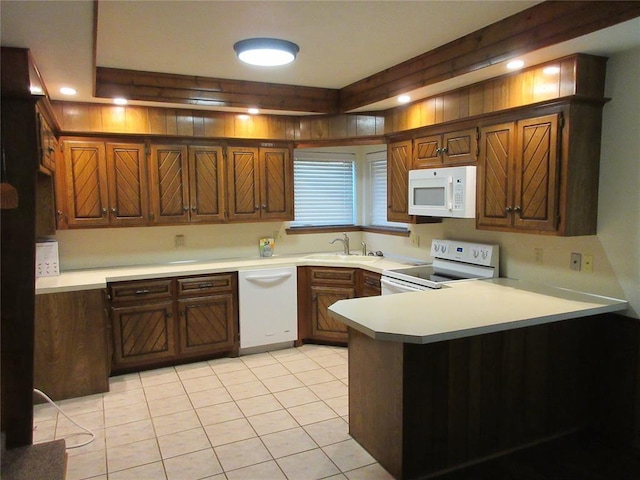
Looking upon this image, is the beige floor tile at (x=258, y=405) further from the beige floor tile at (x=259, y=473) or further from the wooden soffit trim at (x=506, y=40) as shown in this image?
the wooden soffit trim at (x=506, y=40)

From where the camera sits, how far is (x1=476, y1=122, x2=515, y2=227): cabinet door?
10.0ft

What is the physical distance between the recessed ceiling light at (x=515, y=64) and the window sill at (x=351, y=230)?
2030mm

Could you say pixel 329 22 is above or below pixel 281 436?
above

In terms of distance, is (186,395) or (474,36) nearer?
(474,36)

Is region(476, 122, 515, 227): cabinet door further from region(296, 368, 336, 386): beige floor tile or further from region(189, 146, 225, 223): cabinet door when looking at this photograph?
region(189, 146, 225, 223): cabinet door

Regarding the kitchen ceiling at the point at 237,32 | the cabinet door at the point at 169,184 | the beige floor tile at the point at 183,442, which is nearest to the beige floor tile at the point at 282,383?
the beige floor tile at the point at 183,442

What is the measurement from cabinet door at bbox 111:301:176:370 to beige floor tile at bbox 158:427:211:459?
46.0 inches

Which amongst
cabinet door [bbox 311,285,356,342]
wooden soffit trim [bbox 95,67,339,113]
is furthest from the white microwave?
wooden soffit trim [bbox 95,67,339,113]

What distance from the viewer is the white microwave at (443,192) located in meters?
3.34

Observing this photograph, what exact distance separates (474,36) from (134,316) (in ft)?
10.8

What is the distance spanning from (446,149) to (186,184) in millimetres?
2293

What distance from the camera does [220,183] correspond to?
14.3 ft

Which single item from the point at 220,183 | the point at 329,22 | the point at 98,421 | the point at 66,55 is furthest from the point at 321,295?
the point at 66,55

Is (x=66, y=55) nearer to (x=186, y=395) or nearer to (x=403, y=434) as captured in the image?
(x=186, y=395)
